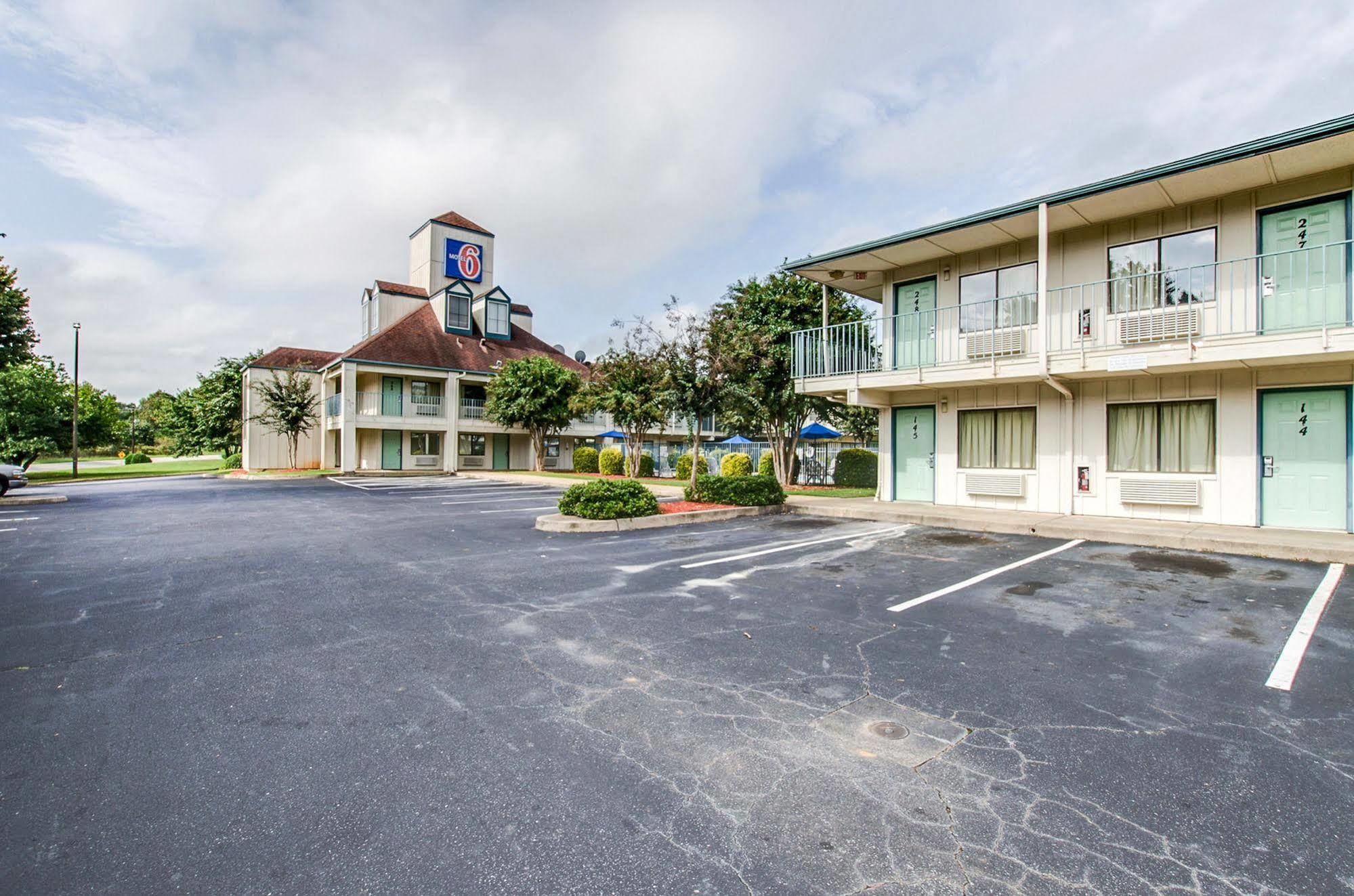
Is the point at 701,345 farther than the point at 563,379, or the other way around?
the point at 563,379

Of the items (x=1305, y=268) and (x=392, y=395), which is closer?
(x=1305, y=268)

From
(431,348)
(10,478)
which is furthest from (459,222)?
(10,478)

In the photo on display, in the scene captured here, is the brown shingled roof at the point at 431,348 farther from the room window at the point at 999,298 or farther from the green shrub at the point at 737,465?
the room window at the point at 999,298

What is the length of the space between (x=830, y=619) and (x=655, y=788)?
3.25 metres

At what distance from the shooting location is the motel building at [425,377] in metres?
32.2

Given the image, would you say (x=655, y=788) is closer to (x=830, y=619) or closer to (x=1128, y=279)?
(x=830, y=619)

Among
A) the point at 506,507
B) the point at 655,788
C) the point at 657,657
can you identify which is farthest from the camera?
the point at 506,507

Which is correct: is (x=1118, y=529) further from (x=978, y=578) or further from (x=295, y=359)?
(x=295, y=359)

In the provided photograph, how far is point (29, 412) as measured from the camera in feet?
75.9

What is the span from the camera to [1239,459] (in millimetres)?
11172

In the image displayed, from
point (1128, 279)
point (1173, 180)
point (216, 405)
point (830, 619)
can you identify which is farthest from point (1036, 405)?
point (216, 405)

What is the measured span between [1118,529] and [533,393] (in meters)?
25.8

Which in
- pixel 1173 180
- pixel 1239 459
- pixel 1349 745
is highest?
pixel 1173 180

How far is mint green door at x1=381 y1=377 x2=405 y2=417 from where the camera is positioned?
32.0 m
